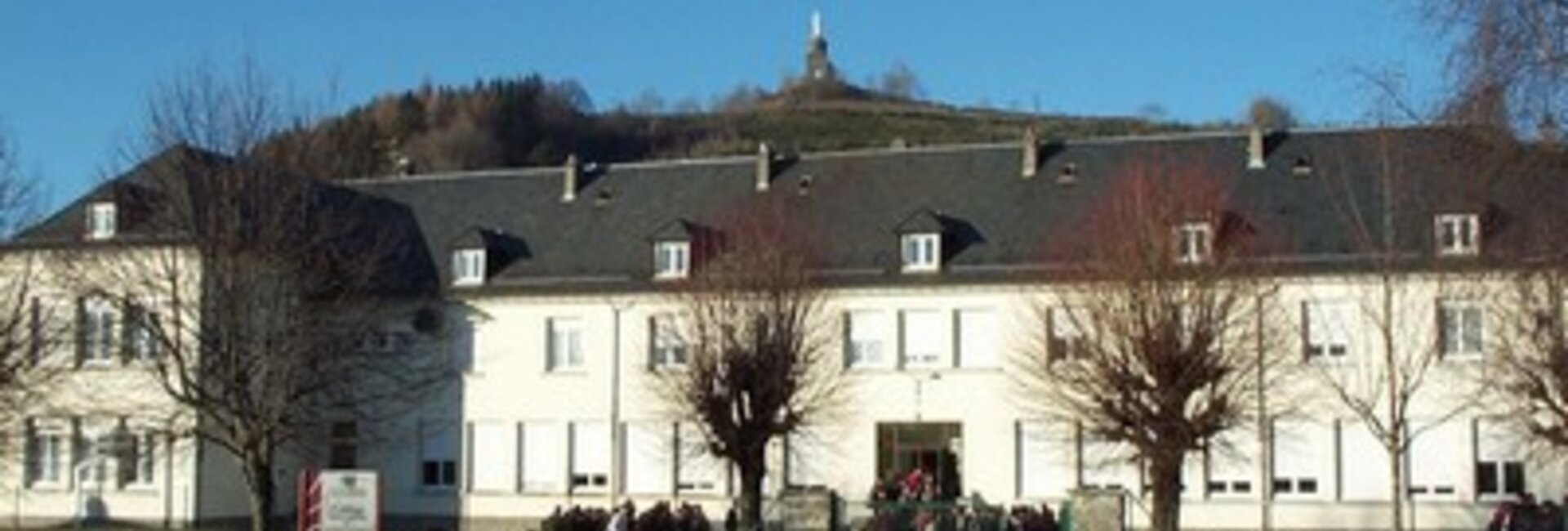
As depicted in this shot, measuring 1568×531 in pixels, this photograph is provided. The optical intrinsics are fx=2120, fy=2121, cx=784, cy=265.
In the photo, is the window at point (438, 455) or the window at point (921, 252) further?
the window at point (438, 455)

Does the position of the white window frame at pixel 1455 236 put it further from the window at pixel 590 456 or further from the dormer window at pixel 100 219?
the dormer window at pixel 100 219

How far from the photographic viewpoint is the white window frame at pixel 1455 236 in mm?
29258

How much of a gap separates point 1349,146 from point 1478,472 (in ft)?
29.4

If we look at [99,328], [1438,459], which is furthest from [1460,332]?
[99,328]

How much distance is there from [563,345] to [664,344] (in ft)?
11.0

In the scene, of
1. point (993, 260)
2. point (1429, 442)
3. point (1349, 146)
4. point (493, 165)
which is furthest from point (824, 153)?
point (493, 165)

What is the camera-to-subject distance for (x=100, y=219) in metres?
53.1

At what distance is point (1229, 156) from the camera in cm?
5419

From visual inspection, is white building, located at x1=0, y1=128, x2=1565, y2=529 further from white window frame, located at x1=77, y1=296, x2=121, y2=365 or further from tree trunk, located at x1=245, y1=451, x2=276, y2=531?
tree trunk, located at x1=245, y1=451, x2=276, y2=531

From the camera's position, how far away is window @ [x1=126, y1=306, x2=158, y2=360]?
44.3m

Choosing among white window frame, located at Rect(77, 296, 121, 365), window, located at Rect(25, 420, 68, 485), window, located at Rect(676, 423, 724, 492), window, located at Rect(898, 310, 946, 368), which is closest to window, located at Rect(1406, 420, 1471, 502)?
window, located at Rect(898, 310, 946, 368)

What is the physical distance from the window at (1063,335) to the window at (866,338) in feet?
18.5

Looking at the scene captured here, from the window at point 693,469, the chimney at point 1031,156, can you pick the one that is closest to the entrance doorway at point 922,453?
the window at point 693,469

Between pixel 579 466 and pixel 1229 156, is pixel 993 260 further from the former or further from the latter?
pixel 579 466
